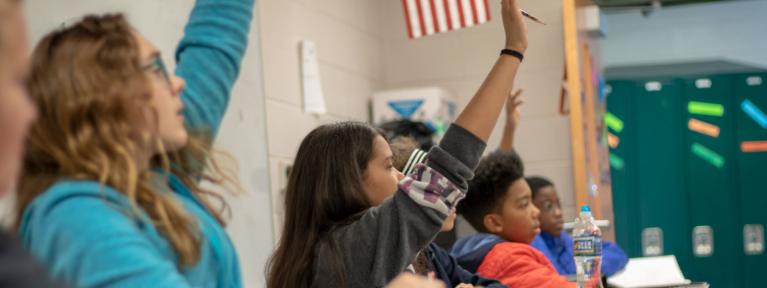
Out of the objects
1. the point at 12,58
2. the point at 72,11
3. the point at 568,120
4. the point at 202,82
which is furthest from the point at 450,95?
the point at 12,58

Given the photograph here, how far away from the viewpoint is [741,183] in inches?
230

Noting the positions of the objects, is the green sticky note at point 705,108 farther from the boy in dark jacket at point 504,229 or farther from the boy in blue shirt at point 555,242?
the boy in dark jacket at point 504,229

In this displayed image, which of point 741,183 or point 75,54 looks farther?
point 741,183

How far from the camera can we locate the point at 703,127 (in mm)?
5945

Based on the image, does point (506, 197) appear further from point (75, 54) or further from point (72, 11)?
point (75, 54)

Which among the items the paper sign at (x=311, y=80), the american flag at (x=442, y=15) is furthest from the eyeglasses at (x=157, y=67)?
the paper sign at (x=311, y=80)

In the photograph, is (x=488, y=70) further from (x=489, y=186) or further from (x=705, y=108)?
(x=489, y=186)

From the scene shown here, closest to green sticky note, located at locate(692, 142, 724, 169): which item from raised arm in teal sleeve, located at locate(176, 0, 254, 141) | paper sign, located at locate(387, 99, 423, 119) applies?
paper sign, located at locate(387, 99, 423, 119)

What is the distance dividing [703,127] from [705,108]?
0.11 m

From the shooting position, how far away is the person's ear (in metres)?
2.95

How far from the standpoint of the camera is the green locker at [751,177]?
228 inches

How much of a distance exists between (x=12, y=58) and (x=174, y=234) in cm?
52

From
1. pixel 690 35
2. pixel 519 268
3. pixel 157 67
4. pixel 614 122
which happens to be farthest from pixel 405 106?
pixel 157 67

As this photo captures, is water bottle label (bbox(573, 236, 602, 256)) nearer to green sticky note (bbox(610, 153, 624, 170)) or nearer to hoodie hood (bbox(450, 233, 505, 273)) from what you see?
hoodie hood (bbox(450, 233, 505, 273))
